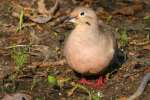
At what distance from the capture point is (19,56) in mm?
7441

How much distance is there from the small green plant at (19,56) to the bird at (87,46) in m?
0.71

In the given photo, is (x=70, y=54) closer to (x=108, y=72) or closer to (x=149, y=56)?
(x=108, y=72)

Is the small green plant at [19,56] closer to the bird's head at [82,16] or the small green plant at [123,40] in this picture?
the bird's head at [82,16]

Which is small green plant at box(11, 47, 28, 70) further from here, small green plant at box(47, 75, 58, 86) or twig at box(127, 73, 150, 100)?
twig at box(127, 73, 150, 100)

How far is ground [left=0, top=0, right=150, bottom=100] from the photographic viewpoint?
6957mm

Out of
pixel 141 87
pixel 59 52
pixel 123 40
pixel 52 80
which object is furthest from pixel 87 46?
pixel 123 40

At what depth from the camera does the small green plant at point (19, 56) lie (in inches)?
289

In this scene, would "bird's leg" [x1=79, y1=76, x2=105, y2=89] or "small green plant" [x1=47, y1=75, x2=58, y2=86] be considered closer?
"small green plant" [x1=47, y1=75, x2=58, y2=86]

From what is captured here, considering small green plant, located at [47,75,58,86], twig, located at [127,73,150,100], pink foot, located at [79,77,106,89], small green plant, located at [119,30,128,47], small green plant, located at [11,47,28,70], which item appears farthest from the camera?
small green plant, located at [119,30,128,47]

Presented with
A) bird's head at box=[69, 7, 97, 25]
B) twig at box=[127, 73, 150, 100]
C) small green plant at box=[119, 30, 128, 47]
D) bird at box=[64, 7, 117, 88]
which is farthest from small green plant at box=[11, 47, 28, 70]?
twig at box=[127, 73, 150, 100]

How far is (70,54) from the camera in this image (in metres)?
6.84

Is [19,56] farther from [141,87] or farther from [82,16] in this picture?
[141,87]

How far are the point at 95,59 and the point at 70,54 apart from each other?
1.02 ft

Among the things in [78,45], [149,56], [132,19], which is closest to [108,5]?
[132,19]
